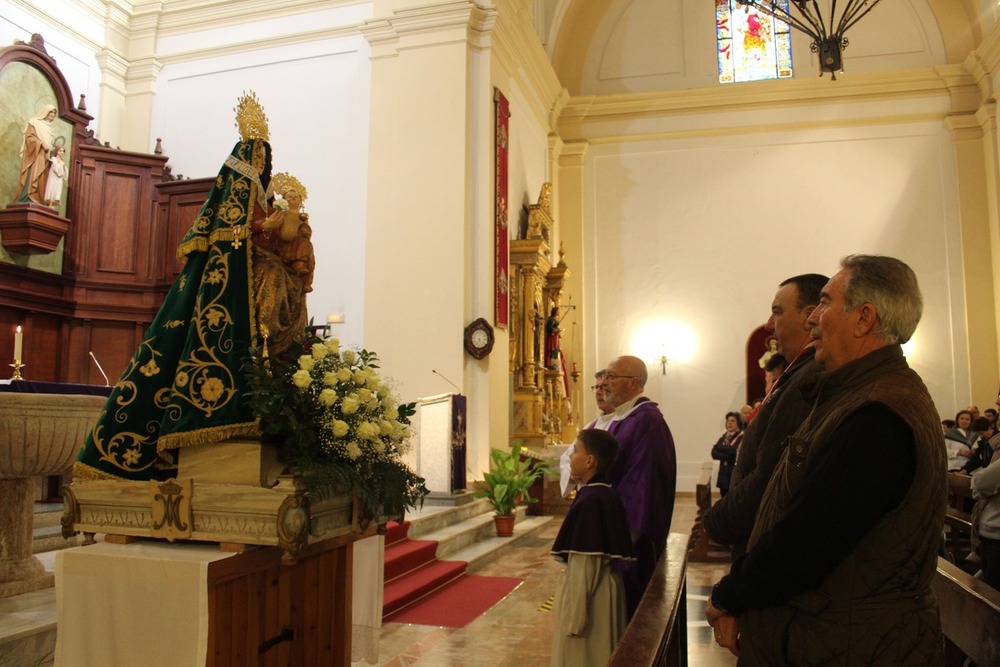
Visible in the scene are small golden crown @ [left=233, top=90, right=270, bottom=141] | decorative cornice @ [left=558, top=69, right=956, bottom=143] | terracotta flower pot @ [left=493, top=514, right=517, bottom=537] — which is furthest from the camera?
decorative cornice @ [left=558, top=69, right=956, bottom=143]

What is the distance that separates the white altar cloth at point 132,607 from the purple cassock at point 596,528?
142cm

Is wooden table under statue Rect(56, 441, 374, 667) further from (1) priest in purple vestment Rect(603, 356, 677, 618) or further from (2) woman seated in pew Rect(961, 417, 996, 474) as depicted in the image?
(2) woman seated in pew Rect(961, 417, 996, 474)

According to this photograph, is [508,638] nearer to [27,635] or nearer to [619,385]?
[619,385]

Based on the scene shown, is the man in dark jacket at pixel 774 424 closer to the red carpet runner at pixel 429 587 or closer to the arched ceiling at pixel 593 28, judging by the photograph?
the red carpet runner at pixel 429 587

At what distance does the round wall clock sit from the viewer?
10.2 meters

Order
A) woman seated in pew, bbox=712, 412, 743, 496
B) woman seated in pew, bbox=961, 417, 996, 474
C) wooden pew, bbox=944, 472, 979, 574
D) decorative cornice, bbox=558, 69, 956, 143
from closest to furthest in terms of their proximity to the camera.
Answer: wooden pew, bbox=944, 472, 979, 574, woman seated in pew, bbox=961, 417, 996, 474, woman seated in pew, bbox=712, 412, 743, 496, decorative cornice, bbox=558, 69, 956, 143

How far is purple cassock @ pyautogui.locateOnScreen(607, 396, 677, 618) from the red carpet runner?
90.1 inches

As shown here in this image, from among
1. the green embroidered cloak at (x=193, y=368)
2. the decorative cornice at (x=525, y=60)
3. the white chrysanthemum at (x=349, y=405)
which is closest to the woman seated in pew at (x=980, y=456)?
the white chrysanthemum at (x=349, y=405)

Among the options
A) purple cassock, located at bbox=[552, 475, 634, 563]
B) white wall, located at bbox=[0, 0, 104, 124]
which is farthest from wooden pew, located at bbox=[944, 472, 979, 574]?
white wall, located at bbox=[0, 0, 104, 124]

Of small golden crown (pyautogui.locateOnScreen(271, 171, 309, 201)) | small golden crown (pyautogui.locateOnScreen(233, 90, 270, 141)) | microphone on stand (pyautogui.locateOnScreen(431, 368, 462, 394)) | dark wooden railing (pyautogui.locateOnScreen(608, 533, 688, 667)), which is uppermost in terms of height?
small golden crown (pyautogui.locateOnScreen(233, 90, 270, 141))

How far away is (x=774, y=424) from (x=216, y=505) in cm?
198

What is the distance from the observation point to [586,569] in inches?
137

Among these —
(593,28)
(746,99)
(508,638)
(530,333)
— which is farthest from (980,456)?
(593,28)

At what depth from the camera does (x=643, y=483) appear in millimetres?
3857
